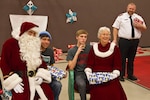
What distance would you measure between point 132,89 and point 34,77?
6.84ft

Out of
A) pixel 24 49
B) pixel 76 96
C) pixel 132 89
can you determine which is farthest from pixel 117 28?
pixel 24 49

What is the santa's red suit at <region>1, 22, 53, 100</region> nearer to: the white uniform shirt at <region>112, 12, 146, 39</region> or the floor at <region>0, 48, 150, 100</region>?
the floor at <region>0, 48, 150, 100</region>

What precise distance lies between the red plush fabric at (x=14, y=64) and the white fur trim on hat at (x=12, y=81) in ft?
0.24

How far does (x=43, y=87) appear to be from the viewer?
9.20 ft

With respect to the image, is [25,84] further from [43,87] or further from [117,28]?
[117,28]

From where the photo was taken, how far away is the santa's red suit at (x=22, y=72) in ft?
8.82

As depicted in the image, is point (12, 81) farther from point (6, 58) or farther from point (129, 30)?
point (129, 30)

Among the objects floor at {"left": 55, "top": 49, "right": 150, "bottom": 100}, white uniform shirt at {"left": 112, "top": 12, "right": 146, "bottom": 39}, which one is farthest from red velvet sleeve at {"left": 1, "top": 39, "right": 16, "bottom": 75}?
white uniform shirt at {"left": 112, "top": 12, "right": 146, "bottom": 39}

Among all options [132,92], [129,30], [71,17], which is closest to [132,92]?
[132,92]

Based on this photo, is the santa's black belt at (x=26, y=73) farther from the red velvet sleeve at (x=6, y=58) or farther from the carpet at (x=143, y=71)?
the carpet at (x=143, y=71)

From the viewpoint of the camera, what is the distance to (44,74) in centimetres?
279

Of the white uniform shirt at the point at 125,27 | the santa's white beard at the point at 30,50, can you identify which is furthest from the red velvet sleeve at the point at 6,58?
the white uniform shirt at the point at 125,27

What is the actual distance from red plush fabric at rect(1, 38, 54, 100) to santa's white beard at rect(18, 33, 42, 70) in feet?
0.18

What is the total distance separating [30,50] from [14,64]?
0.78ft
